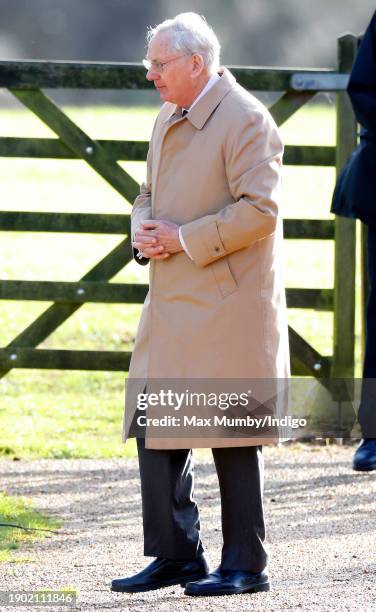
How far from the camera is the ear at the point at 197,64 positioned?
13.9 feet

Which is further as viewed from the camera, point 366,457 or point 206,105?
point 366,457

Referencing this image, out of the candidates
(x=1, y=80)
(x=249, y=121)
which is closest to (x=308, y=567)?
(x=249, y=121)

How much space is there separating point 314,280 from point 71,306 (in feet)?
17.6

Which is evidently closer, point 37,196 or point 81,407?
point 81,407

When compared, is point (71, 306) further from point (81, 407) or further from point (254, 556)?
point (254, 556)

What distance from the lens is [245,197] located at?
165 inches

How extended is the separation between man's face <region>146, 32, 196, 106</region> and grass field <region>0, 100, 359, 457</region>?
3023 millimetres

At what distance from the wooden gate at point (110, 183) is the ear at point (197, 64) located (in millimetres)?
2458

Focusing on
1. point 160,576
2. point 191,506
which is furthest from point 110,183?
point 160,576

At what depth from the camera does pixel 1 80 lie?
265 inches

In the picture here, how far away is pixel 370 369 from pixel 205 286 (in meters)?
2.15

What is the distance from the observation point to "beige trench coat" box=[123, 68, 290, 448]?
13.8 ft

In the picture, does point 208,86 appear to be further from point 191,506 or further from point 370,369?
point 370,369

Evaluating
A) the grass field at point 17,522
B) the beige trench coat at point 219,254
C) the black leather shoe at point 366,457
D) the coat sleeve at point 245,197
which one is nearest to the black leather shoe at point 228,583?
the beige trench coat at point 219,254
